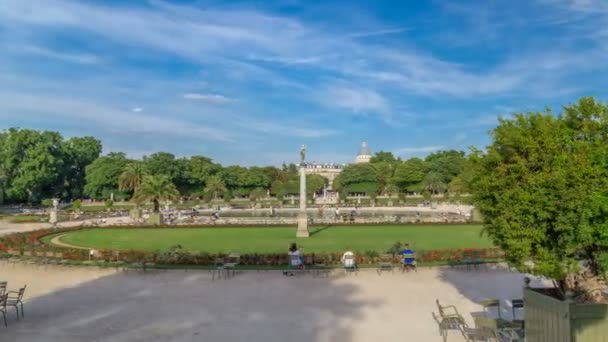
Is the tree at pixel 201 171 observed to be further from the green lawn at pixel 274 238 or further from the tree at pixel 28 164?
the green lawn at pixel 274 238

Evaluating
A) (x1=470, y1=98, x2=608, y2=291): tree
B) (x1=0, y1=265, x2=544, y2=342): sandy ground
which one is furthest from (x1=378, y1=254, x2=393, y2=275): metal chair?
(x1=470, y1=98, x2=608, y2=291): tree

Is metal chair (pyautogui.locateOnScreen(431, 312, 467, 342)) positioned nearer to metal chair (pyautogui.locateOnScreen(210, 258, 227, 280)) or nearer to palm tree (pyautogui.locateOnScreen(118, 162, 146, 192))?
metal chair (pyautogui.locateOnScreen(210, 258, 227, 280))

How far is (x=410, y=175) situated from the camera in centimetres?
9956

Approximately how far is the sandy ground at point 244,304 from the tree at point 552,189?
2772 millimetres

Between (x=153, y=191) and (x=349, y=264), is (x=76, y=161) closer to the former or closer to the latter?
(x=153, y=191)

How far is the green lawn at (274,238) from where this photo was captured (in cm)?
2709

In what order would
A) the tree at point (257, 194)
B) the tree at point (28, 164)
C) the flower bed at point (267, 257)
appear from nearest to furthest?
the flower bed at point (267, 257)
the tree at point (28, 164)
the tree at point (257, 194)

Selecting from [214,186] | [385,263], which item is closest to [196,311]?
[385,263]

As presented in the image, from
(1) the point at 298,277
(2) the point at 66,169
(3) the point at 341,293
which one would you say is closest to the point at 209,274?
(1) the point at 298,277

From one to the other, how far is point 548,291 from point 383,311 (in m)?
3.95

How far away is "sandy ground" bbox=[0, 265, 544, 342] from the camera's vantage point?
11211 mm

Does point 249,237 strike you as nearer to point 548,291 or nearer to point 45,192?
point 548,291

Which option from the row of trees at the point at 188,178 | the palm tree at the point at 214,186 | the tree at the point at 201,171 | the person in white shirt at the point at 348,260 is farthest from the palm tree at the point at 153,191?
the tree at the point at 201,171

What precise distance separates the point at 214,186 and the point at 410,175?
36.1 m
